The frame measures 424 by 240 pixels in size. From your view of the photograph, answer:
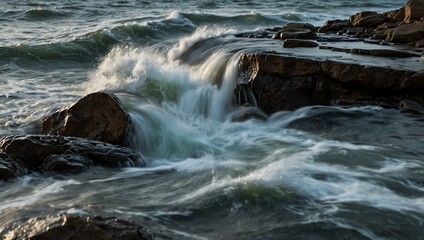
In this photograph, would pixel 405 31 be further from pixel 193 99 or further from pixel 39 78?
pixel 39 78

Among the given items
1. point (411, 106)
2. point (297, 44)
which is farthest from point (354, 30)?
point (411, 106)

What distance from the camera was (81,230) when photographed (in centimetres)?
349

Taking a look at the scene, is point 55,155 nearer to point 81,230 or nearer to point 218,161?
point 218,161

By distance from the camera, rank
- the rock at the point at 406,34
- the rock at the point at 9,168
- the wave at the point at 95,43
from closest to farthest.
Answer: the rock at the point at 9,168, the rock at the point at 406,34, the wave at the point at 95,43

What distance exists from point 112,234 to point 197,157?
3.54m

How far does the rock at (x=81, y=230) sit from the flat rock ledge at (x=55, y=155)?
2.33 m

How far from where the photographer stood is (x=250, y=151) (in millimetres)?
6953

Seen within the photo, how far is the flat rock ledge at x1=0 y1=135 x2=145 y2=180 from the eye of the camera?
6.00 meters

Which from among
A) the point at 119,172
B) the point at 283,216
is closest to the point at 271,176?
the point at 283,216

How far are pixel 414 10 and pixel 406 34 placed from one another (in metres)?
2.16

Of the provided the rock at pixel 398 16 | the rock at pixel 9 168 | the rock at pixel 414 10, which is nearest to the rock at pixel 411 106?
the rock at pixel 414 10

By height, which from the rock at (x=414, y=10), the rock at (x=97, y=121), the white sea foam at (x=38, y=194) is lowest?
the white sea foam at (x=38, y=194)

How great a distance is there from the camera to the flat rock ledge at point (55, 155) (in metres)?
6.00

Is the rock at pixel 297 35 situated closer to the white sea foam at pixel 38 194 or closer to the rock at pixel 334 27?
the rock at pixel 334 27
